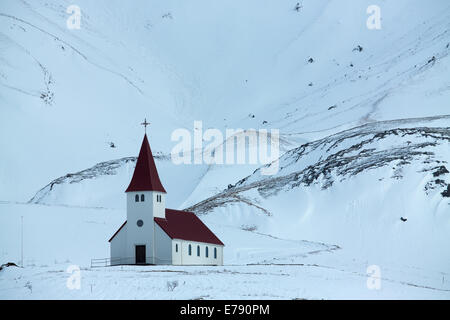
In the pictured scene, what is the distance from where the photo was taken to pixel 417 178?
331ft

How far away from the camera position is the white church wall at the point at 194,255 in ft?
213

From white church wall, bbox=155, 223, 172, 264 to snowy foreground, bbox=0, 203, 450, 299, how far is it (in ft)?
7.70

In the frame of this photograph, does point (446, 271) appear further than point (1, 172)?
No

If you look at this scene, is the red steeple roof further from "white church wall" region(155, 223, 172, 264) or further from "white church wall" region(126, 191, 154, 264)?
"white church wall" region(155, 223, 172, 264)

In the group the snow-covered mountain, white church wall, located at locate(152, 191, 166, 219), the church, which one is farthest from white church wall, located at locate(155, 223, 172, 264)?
the snow-covered mountain

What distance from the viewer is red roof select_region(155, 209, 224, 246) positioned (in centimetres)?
6438

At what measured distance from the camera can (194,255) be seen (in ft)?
221

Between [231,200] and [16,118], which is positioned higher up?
[16,118]

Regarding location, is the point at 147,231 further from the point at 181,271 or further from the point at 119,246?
the point at 181,271

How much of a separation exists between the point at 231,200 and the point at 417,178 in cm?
1966

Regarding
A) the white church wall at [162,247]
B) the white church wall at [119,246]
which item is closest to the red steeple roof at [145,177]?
the white church wall at [162,247]

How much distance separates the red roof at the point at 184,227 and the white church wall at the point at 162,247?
384 millimetres
